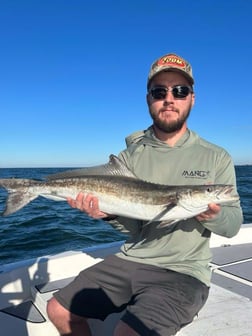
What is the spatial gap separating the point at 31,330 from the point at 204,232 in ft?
7.01

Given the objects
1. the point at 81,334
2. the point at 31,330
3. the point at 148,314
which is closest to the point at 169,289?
the point at 148,314

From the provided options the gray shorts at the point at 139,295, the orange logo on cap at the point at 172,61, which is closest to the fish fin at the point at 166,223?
the gray shorts at the point at 139,295

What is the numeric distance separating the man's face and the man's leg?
209cm

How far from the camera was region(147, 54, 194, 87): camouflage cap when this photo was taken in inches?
163

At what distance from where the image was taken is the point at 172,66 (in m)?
4.12

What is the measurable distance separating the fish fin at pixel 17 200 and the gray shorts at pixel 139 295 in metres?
1.03

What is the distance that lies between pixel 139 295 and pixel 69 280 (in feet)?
6.55

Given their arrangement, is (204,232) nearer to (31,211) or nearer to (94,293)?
(94,293)

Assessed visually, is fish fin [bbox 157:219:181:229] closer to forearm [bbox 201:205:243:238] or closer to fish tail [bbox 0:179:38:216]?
forearm [bbox 201:205:243:238]

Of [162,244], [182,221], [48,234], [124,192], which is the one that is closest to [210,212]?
[182,221]

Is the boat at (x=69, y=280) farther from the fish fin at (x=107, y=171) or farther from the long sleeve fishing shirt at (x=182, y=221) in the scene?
the fish fin at (x=107, y=171)

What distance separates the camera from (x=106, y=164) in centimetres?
421

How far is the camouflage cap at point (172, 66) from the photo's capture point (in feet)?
13.5

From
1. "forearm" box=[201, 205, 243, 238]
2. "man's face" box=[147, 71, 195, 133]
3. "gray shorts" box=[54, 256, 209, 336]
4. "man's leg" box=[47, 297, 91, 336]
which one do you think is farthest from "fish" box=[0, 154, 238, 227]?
"man's leg" box=[47, 297, 91, 336]
